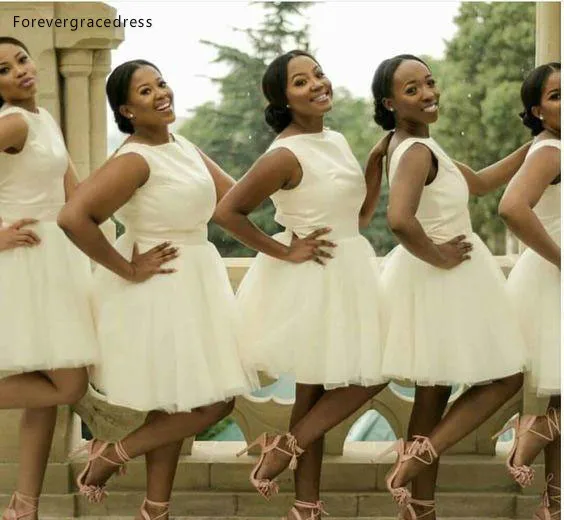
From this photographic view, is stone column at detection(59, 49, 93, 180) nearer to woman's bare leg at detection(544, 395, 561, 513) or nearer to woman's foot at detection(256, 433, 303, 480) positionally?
woman's foot at detection(256, 433, 303, 480)

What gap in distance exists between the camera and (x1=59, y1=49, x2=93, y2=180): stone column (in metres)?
3.98

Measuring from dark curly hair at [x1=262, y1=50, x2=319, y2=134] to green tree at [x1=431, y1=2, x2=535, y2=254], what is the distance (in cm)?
1262

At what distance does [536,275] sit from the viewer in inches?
138

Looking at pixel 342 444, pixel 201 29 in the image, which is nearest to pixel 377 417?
pixel 342 444

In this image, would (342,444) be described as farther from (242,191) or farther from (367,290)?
(242,191)

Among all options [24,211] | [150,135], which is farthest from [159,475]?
[150,135]

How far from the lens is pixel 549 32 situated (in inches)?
151

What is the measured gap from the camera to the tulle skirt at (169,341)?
3.40 metres

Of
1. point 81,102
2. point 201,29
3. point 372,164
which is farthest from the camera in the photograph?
point 201,29

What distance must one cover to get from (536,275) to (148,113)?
1173 millimetres

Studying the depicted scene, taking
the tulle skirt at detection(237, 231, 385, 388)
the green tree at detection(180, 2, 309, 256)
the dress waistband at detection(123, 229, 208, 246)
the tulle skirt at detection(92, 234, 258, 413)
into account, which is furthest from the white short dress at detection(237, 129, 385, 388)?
the green tree at detection(180, 2, 309, 256)

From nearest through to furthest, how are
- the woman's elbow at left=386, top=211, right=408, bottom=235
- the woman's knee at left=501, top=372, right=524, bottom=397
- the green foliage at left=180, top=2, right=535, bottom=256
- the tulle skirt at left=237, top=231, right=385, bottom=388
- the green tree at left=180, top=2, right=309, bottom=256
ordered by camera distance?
the woman's elbow at left=386, top=211, right=408, bottom=235
the tulle skirt at left=237, top=231, right=385, bottom=388
the woman's knee at left=501, top=372, right=524, bottom=397
the green foliage at left=180, top=2, right=535, bottom=256
the green tree at left=180, top=2, right=309, bottom=256

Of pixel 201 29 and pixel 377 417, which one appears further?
pixel 201 29

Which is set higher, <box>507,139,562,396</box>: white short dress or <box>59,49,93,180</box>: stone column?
<box>59,49,93,180</box>: stone column
